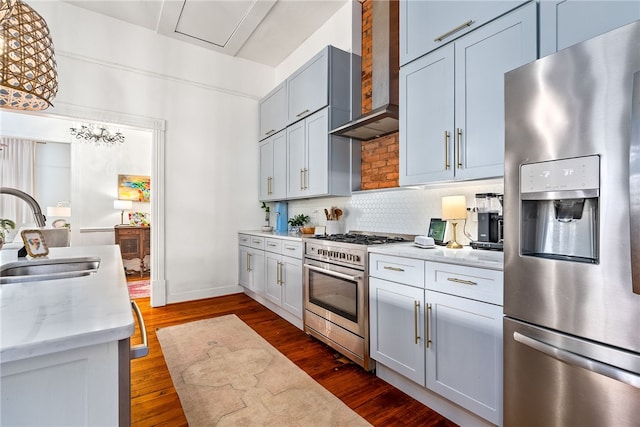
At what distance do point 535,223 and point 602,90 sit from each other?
520 millimetres

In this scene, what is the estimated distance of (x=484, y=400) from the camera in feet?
4.93

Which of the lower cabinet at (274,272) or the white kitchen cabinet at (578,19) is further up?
the white kitchen cabinet at (578,19)

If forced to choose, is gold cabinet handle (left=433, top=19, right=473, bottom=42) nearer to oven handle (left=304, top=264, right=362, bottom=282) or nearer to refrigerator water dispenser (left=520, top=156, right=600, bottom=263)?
refrigerator water dispenser (left=520, top=156, right=600, bottom=263)

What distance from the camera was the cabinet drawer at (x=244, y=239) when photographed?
4117mm

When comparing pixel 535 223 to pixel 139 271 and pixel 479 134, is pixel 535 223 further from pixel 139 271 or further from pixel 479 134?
pixel 139 271

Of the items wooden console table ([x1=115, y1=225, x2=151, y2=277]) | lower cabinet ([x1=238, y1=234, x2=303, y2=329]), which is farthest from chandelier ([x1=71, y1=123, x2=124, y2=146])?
lower cabinet ([x1=238, y1=234, x2=303, y2=329])

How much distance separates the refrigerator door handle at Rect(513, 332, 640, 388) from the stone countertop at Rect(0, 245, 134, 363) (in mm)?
1411

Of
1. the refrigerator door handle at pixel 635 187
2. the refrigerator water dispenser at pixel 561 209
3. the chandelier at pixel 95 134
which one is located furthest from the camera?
the chandelier at pixel 95 134

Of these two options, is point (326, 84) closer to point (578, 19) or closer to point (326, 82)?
point (326, 82)

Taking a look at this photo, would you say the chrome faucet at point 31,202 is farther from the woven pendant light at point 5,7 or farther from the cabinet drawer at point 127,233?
the cabinet drawer at point 127,233

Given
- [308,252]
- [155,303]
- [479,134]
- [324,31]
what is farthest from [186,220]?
[479,134]

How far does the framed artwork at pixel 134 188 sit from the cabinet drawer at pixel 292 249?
4437 millimetres

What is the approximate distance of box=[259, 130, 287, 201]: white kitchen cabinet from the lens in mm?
3859

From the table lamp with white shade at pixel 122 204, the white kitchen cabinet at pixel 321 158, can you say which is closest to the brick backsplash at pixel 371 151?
the white kitchen cabinet at pixel 321 158
